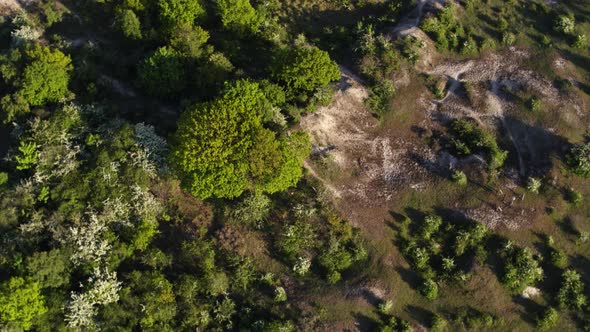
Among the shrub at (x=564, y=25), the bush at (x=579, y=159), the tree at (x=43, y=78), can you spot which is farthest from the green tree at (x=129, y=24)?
the shrub at (x=564, y=25)

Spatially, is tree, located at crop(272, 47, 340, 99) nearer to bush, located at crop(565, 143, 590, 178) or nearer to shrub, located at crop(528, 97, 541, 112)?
shrub, located at crop(528, 97, 541, 112)

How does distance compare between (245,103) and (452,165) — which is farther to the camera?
(452,165)

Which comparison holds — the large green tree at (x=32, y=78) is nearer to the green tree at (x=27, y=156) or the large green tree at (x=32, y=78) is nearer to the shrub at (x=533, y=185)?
the green tree at (x=27, y=156)

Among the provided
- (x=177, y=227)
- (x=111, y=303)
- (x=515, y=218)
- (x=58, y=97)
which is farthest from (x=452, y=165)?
(x=58, y=97)

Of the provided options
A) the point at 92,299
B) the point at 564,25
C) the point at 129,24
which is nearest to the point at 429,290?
the point at 92,299

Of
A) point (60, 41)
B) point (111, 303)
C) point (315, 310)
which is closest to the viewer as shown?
point (111, 303)

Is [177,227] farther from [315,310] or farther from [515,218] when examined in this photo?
[515,218]
